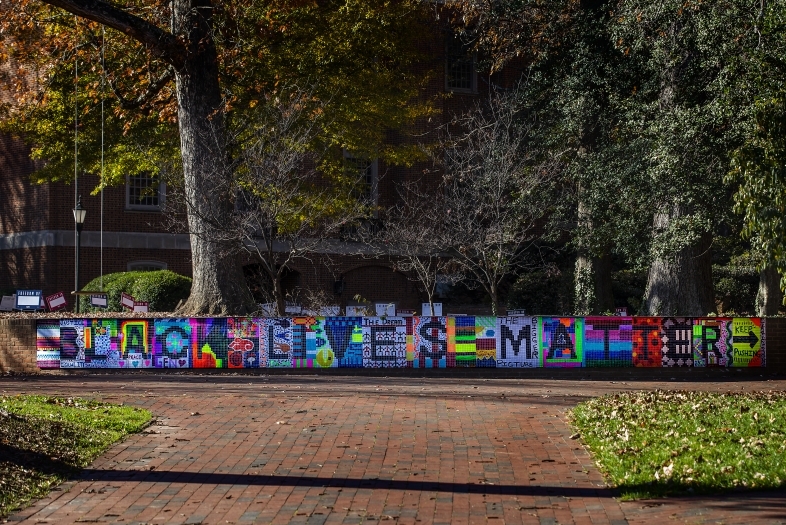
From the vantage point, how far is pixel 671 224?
22719mm

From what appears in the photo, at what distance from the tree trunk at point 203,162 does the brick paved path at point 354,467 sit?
19.8 feet

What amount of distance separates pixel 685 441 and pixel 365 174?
2317 cm

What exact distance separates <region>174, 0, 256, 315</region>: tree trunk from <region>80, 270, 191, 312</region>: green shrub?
231 inches

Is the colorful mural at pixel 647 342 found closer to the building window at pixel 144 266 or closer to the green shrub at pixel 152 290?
the green shrub at pixel 152 290

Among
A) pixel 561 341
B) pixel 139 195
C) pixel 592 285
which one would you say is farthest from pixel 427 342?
pixel 139 195

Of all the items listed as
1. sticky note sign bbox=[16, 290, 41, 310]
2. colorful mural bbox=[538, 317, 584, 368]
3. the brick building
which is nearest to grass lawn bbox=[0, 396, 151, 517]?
colorful mural bbox=[538, 317, 584, 368]

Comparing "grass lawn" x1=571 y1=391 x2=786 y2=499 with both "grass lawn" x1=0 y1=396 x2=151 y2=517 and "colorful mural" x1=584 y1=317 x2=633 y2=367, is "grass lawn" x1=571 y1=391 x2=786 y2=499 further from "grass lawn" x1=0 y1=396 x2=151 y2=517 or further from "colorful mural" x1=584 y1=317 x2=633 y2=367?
"colorful mural" x1=584 y1=317 x2=633 y2=367

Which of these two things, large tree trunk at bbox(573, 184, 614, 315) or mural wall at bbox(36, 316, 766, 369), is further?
large tree trunk at bbox(573, 184, 614, 315)

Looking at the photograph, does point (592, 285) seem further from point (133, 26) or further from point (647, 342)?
point (133, 26)

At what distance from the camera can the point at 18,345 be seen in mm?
20156

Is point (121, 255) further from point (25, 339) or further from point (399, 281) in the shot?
point (25, 339)

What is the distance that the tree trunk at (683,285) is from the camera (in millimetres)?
24266

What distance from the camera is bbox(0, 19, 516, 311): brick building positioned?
34.4m

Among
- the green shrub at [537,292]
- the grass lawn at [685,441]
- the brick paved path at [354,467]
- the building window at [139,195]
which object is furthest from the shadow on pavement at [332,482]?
the building window at [139,195]
